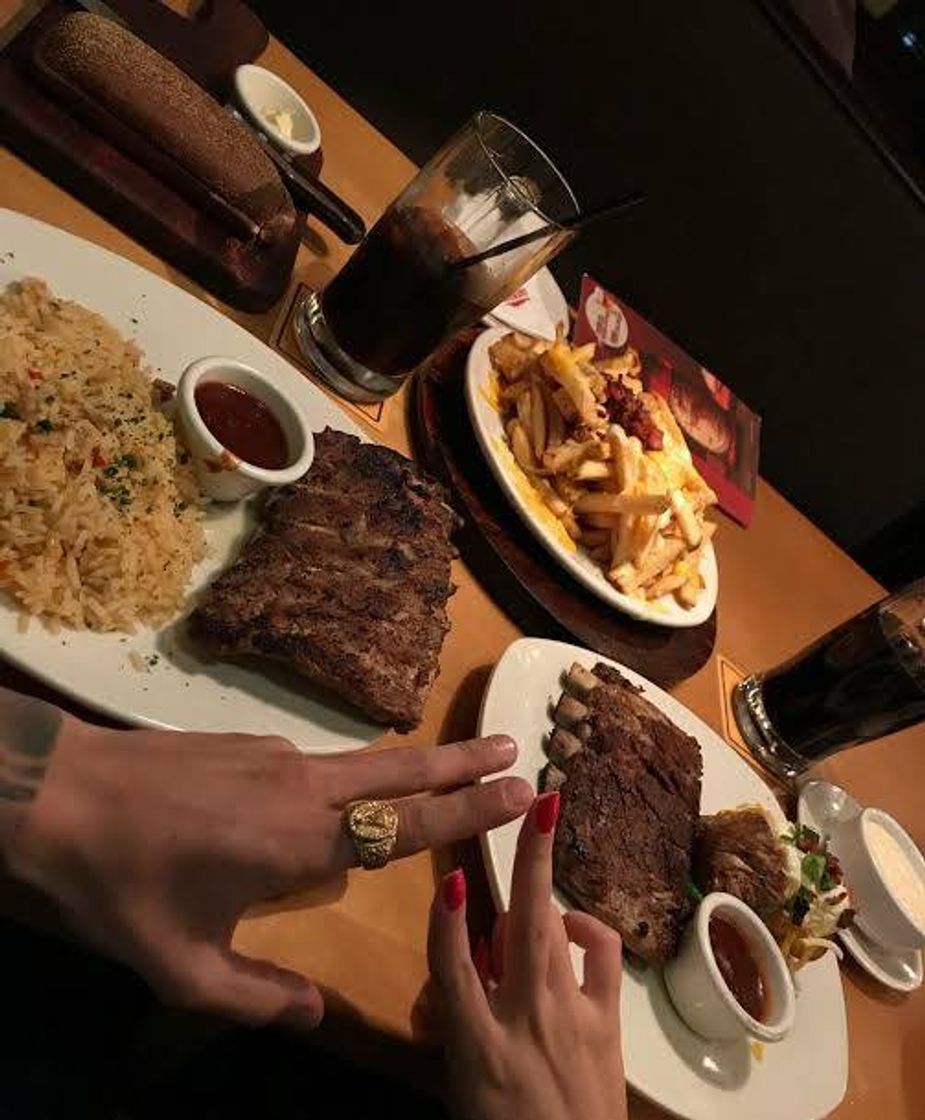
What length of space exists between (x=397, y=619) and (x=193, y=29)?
4.62ft

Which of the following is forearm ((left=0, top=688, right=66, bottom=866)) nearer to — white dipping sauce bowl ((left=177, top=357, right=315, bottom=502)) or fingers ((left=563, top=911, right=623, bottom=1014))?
white dipping sauce bowl ((left=177, top=357, right=315, bottom=502))

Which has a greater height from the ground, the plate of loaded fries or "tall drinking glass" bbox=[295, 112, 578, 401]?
"tall drinking glass" bbox=[295, 112, 578, 401]

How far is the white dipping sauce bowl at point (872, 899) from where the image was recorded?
6.65 ft

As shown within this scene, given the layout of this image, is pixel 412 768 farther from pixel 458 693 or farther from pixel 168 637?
pixel 458 693

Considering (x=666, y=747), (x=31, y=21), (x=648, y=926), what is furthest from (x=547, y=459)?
(x=31, y=21)

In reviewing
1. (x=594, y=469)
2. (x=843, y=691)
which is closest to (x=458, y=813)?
(x=594, y=469)

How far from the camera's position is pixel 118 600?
126 cm

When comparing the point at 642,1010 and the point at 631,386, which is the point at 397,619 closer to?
the point at 642,1010

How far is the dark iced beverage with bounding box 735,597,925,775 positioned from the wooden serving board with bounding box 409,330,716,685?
0.96 ft

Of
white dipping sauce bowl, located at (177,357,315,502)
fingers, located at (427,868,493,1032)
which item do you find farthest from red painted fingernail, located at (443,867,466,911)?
white dipping sauce bowl, located at (177,357,315,502)

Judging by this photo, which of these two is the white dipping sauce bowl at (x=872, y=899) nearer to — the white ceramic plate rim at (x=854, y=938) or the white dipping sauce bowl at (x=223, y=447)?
the white ceramic plate rim at (x=854, y=938)

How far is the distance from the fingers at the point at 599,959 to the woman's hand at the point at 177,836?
323 mm

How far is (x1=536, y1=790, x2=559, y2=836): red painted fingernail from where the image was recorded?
1.26 metres

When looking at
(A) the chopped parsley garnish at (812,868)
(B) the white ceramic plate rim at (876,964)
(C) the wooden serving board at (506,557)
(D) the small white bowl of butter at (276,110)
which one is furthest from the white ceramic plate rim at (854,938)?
(D) the small white bowl of butter at (276,110)
